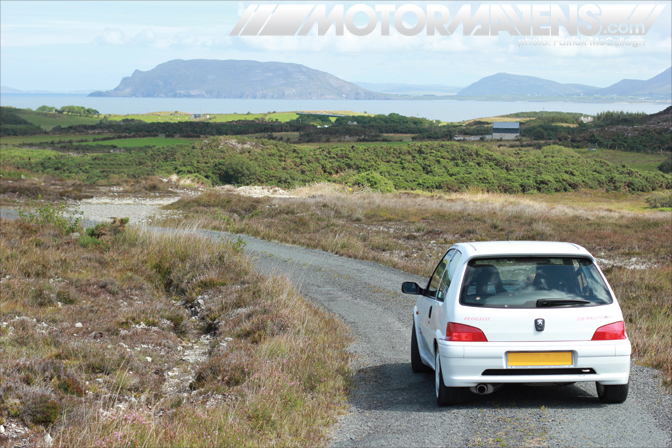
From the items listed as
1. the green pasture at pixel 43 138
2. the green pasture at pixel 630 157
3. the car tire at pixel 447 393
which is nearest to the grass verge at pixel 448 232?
the car tire at pixel 447 393

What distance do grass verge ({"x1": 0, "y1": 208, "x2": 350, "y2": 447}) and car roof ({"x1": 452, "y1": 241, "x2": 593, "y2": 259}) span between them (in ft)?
6.91

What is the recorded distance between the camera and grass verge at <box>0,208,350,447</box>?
5.23 m

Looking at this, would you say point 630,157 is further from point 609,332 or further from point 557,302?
point 557,302

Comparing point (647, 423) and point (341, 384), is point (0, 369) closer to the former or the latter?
point (341, 384)

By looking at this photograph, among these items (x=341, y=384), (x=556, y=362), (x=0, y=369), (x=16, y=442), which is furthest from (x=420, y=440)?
(x=0, y=369)

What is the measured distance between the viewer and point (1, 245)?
1523cm

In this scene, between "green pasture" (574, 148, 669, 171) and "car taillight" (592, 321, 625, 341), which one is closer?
"car taillight" (592, 321, 625, 341)

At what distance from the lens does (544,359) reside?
17.0 feet

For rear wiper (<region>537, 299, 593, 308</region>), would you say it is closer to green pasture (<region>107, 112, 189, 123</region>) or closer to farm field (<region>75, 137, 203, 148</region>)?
farm field (<region>75, 137, 203, 148</region>)

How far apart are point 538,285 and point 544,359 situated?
684 mm

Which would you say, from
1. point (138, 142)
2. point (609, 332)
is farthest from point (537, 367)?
point (138, 142)

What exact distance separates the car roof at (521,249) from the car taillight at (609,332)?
2.09ft

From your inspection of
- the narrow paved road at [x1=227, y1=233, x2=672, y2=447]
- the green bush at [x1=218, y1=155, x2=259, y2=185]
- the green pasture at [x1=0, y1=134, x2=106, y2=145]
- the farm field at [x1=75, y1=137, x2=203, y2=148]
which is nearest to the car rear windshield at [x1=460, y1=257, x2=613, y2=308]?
the narrow paved road at [x1=227, y1=233, x2=672, y2=447]

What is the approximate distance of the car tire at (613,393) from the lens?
18.1 feet
